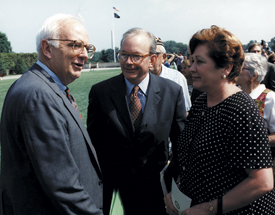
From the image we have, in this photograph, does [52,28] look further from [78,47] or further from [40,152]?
[40,152]

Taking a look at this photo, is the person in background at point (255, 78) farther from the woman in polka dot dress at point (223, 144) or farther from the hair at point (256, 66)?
the woman in polka dot dress at point (223, 144)

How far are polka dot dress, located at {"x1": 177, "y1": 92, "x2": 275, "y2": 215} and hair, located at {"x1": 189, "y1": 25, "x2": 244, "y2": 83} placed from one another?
26 centimetres

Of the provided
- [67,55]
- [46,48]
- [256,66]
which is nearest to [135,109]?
[67,55]

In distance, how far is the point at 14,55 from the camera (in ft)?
186

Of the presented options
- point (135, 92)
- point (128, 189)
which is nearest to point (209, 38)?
point (135, 92)

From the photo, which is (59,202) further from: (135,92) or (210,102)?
(135,92)

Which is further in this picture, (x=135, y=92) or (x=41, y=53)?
(x=135, y=92)

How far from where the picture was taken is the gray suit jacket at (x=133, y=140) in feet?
8.32

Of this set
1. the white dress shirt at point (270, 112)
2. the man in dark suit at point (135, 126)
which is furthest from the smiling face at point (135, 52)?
the white dress shirt at point (270, 112)

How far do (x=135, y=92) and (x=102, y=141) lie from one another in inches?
28.0

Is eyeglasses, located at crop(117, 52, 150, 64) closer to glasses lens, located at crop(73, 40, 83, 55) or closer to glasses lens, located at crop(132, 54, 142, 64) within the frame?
glasses lens, located at crop(132, 54, 142, 64)

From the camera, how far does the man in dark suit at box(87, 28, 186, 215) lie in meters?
2.54

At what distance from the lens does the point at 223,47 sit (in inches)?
68.4

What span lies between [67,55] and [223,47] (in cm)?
126
